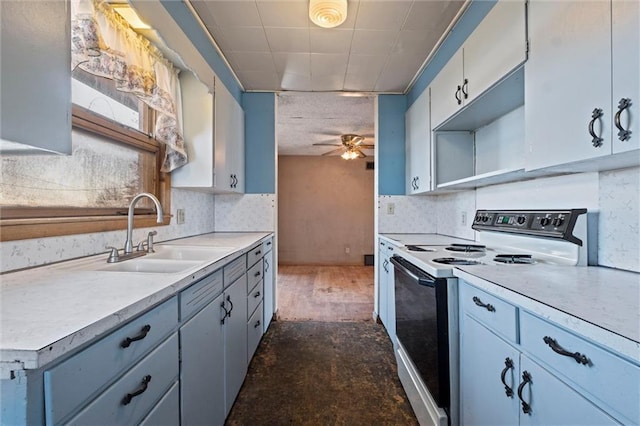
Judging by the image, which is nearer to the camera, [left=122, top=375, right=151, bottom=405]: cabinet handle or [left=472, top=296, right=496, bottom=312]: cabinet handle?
[left=122, top=375, right=151, bottom=405]: cabinet handle

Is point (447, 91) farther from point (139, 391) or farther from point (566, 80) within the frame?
point (139, 391)

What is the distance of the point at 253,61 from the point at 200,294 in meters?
2.10

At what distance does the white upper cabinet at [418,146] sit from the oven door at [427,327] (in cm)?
97

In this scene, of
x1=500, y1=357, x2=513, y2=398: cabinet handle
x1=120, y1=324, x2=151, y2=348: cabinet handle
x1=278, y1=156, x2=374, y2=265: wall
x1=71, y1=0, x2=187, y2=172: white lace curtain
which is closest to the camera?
x1=120, y1=324, x2=151, y2=348: cabinet handle

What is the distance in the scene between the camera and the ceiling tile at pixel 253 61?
94.7 inches

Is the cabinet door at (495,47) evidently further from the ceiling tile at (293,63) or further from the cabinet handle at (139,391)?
the cabinet handle at (139,391)

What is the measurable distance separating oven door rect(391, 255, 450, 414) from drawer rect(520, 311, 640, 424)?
18.3 inches

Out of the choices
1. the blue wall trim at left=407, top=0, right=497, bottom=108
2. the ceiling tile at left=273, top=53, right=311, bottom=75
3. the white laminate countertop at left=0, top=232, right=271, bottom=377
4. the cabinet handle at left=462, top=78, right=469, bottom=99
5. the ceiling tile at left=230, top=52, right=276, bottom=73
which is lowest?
the white laminate countertop at left=0, top=232, right=271, bottom=377

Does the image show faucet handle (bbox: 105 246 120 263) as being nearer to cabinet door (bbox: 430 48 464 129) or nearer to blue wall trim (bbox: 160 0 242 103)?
blue wall trim (bbox: 160 0 242 103)

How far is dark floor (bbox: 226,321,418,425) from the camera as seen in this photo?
1.64 metres

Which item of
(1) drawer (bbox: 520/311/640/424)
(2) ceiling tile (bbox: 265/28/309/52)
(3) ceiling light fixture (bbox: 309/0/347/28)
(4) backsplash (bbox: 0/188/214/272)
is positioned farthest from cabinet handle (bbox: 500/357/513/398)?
(2) ceiling tile (bbox: 265/28/309/52)

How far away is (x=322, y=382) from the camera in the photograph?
1.96m

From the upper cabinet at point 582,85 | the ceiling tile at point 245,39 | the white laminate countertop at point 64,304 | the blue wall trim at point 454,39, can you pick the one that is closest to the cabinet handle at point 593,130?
the upper cabinet at point 582,85

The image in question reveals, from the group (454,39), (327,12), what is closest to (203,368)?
(327,12)
